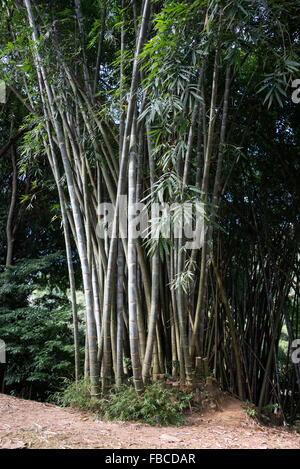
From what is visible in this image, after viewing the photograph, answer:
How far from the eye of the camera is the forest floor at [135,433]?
1963mm

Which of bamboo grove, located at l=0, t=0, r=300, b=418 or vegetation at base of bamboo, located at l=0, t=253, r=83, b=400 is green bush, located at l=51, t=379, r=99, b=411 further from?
vegetation at base of bamboo, located at l=0, t=253, r=83, b=400

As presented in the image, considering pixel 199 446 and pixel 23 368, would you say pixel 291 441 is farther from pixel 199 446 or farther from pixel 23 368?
pixel 23 368

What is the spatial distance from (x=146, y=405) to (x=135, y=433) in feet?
0.74

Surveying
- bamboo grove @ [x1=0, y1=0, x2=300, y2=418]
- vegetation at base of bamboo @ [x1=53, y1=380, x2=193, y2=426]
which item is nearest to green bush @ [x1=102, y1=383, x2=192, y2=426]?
vegetation at base of bamboo @ [x1=53, y1=380, x2=193, y2=426]

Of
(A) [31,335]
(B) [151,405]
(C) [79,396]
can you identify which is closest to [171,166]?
(B) [151,405]

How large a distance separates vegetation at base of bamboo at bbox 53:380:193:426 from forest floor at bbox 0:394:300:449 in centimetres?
6

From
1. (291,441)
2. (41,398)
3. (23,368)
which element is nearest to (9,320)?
(23,368)

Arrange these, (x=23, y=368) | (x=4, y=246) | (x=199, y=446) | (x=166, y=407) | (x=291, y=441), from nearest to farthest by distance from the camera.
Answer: (x=199, y=446)
(x=291, y=441)
(x=166, y=407)
(x=23, y=368)
(x=4, y=246)

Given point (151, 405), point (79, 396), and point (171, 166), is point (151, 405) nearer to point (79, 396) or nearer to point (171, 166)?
point (79, 396)

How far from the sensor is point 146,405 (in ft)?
7.72

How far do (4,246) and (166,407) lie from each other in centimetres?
394

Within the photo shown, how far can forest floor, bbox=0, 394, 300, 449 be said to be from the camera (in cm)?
196

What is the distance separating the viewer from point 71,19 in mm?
3107

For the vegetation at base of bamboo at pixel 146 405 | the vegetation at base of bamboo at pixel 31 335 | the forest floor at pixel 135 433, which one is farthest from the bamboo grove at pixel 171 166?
the vegetation at base of bamboo at pixel 31 335
